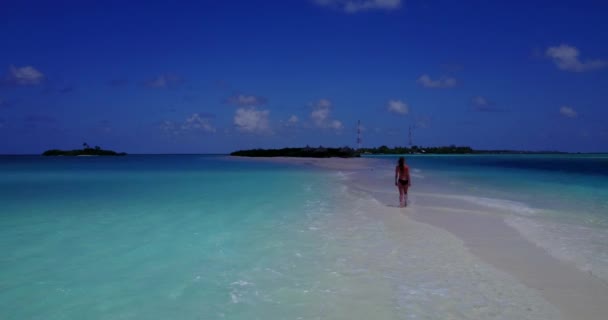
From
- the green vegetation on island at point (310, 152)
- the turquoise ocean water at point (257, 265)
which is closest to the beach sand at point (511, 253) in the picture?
the turquoise ocean water at point (257, 265)

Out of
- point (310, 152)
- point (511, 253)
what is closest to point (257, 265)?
point (511, 253)

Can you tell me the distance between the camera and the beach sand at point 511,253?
5.43 metres

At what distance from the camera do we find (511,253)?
789 centimetres

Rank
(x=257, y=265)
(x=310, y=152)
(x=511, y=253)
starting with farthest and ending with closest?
(x=310, y=152), (x=511, y=253), (x=257, y=265)

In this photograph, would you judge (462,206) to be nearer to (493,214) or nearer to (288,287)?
(493,214)

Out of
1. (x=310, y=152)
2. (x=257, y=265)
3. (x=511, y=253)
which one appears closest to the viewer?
(x=257, y=265)

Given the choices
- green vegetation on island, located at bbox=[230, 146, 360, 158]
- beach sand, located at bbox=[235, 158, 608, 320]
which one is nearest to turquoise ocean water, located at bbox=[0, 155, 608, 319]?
beach sand, located at bbox=[235, 158, 608, 320]

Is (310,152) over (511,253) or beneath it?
over

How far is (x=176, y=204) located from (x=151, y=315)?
439 inches

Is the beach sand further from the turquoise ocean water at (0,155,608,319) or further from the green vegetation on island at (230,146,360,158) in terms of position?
the green vegetation on island at (230,146,360,158)

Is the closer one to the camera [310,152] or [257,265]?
[257,265]

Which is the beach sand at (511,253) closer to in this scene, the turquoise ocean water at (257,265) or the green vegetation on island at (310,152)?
the turquoise ocean water at (257,265)

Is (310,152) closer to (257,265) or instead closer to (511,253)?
(511,253)

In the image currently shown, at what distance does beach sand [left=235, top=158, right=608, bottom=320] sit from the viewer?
17.8 feet
